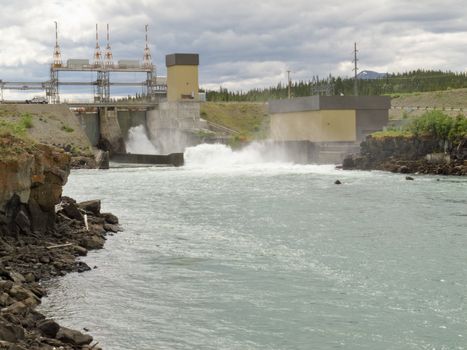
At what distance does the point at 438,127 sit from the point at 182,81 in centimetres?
4048

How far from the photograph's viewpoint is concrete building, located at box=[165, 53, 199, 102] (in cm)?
9350

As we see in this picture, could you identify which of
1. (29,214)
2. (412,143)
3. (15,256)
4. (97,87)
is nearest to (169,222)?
(29,214)

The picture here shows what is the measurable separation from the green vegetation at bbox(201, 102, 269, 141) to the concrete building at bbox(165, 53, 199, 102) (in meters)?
10.7

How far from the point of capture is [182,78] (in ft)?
307

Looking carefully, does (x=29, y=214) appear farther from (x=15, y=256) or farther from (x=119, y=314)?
(x=119, y=314)

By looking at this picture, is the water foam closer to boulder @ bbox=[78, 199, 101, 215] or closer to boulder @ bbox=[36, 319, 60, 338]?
boulder @ bbox=[78, 199, 101, 215]

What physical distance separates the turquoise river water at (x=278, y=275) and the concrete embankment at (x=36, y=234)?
2.45 feet

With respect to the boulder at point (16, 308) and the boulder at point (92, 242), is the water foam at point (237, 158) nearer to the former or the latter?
the boulder at point (92, 242)

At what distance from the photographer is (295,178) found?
54.9 meters

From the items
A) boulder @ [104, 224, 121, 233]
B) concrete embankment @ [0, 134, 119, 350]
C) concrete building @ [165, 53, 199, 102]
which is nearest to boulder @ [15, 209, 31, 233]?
concrete embankment @ [0, 134, 119, 350]

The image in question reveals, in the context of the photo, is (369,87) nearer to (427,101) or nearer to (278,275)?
(427,101)

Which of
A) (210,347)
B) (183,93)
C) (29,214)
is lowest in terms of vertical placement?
(210,347)

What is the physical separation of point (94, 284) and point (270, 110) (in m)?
68.1

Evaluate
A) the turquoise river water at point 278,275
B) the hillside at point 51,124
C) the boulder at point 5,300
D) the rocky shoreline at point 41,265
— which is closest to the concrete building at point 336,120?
the hillside at point 51,124
